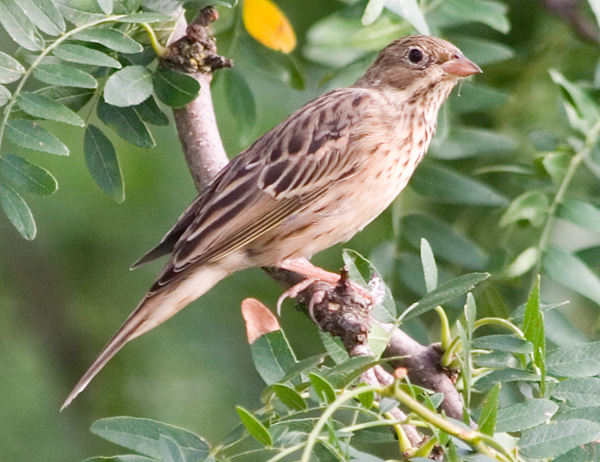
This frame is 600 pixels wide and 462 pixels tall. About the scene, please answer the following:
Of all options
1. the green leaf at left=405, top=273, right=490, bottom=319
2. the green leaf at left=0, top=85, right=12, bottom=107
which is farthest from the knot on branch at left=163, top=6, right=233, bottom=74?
the green leaf at left=405, top=273, right=490, bottom=319

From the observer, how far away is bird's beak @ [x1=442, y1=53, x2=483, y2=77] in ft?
13.4

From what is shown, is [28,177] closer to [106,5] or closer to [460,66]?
[106,5]

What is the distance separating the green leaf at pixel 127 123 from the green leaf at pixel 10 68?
47cm

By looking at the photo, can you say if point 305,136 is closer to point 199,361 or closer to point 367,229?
point 367,229

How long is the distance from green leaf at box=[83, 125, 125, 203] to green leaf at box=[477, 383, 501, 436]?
1.74 m

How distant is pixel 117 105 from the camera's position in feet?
10.8

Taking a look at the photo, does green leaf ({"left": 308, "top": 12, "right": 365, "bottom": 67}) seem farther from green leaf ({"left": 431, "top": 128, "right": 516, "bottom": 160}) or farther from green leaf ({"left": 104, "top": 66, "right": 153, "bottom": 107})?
green leaf ({"left": 104, "top": 66, "right": 153, "bottom": 107})

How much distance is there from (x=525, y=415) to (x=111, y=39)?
5.69ft

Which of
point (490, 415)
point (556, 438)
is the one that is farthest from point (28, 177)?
point (556, 438)

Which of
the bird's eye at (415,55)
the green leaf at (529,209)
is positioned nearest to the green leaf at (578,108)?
the green leaf at (529,209)

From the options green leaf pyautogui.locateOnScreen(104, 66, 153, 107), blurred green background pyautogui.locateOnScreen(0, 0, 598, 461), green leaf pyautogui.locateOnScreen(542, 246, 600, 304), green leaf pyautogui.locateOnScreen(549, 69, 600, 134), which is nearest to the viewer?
green leaf pyautogui.locateOnScreen(104, 66, 153, 107)

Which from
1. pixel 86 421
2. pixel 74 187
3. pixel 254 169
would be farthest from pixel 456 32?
pixel 86 421

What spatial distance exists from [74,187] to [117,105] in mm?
1987

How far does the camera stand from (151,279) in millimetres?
5422
